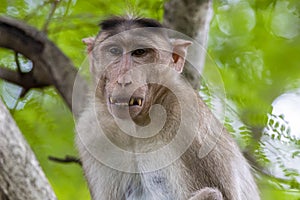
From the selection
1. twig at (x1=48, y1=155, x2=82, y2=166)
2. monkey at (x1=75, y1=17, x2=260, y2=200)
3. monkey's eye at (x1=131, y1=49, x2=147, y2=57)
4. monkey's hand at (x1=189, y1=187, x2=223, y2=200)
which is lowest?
monkey's hand at (x1=189, y1=187, x2=223, y2=200)

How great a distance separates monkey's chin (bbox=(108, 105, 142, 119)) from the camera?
5.36 metres

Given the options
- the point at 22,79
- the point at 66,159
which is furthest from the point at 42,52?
the point at 66,159

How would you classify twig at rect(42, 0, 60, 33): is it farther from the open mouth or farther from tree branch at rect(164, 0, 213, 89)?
the open mouth

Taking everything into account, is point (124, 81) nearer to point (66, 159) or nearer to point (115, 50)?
point (115, 50)

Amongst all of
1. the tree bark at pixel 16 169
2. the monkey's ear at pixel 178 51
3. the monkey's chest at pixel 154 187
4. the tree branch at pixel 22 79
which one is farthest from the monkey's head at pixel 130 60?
the tree branch at pixel 22 79

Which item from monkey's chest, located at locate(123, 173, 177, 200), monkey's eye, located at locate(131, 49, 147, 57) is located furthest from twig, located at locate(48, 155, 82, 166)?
monkey's eye, located at locate(131, 49, 147, 57)

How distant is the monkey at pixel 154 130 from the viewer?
5.71m

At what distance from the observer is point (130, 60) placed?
18.2ft

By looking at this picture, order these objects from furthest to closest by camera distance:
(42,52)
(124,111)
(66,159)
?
(42,52), (66,159), (124,111)

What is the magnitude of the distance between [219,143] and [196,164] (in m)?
0.29

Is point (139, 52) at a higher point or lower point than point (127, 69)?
higher

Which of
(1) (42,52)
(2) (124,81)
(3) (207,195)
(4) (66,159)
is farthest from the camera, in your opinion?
(1) (42,52)

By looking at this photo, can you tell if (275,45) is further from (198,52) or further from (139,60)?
(139,60)

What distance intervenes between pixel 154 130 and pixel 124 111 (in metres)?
0.48
